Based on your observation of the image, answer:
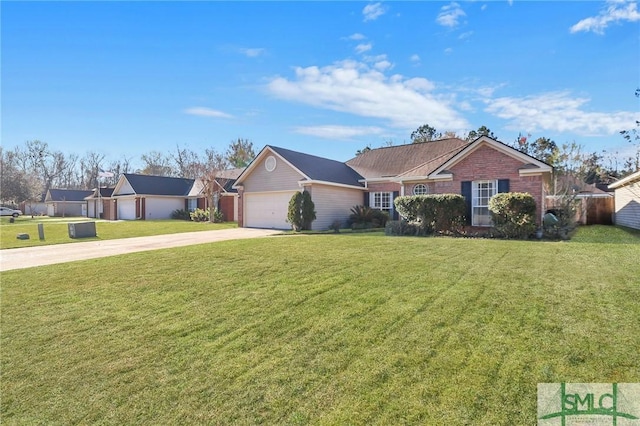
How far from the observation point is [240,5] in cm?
991

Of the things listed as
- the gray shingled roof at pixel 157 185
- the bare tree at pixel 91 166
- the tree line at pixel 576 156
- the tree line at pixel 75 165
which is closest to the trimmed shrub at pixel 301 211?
the tree line at pixel 576 156

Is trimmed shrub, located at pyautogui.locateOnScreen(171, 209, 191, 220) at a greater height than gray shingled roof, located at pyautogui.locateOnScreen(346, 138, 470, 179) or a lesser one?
lesser

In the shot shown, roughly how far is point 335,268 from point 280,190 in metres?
14.0

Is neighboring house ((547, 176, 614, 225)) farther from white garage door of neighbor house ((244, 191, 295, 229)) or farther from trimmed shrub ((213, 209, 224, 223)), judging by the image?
trimmed shrub ((213, 209, 224, 223))

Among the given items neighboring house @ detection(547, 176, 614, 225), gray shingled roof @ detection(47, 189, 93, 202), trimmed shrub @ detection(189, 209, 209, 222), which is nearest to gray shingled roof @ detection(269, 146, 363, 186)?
neighboring house @ detection(547, 176, 614, 225)

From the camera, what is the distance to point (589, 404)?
9.68ft

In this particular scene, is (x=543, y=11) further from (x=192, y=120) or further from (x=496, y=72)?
(x=192, y=120)

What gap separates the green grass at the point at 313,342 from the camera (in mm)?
3016

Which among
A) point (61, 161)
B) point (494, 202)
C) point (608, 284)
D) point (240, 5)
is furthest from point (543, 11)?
point (61, 161)

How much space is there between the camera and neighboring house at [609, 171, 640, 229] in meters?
17.1

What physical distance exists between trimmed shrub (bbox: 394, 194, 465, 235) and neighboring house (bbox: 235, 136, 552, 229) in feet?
3.27

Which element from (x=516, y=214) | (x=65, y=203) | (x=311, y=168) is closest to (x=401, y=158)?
(x=311, y=168)

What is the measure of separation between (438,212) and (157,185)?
32.2 m

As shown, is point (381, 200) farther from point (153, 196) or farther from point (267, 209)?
point (153, 196)
